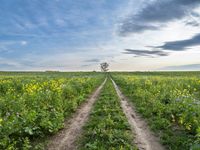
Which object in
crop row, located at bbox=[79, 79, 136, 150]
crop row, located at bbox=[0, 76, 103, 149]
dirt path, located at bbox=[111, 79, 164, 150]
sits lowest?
dirt path, located at bbox=[111, 79, 164, 150]

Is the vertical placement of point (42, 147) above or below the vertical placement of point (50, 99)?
below

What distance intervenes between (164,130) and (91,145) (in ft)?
11.0

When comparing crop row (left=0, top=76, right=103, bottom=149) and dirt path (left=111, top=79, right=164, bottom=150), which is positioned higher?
crop row (left=0, top=76, right=103, bottom=149)

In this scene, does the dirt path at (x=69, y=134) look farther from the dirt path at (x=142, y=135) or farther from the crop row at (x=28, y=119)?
the dirt path at (x=142, y=135)

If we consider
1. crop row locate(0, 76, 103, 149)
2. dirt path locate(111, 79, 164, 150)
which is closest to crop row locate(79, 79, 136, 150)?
dirt path locate(111, 79, 164, 150)

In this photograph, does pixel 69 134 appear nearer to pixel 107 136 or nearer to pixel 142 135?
pixel 107 136

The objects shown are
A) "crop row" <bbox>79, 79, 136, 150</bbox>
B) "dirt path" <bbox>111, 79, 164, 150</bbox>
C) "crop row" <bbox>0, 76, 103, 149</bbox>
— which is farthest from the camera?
"dirt path" <bbox>111, 79, 164, 150</bbox>

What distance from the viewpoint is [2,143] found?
6.41 metres

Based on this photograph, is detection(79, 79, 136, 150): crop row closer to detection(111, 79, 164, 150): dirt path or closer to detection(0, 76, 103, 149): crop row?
detection(111, 79, 164, 150): dirt path

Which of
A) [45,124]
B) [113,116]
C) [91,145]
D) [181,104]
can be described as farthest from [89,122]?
[181,104]

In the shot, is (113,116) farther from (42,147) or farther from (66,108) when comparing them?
(42,147)

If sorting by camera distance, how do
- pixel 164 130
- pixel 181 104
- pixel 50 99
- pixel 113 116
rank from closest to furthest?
1. pixel 164 130
2. pixel 181 104
3. pixel 113 116
4. pixel 50 99

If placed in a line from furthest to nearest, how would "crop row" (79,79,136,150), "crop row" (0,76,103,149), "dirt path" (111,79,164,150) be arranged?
"dirt path" (111,79,164,150) < "crop row" (79,79,136,150) < "crop row" (0,76,103,149)

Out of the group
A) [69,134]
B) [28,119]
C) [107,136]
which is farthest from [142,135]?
[28,119]
